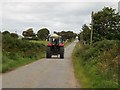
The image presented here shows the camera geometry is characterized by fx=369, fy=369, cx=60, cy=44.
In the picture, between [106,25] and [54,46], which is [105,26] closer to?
[106,25]

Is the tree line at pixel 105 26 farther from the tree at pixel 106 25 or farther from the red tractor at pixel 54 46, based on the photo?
the red tractor at pixel 54 46

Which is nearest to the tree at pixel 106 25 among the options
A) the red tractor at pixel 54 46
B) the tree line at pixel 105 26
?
the tree line at pixel 105 26

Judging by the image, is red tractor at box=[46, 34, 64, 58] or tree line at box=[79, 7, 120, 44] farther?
tree line at box=[79, 7, 120, 44]

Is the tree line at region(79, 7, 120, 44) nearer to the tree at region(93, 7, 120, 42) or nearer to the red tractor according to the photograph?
the tree at region(93, 7, 120, 42)

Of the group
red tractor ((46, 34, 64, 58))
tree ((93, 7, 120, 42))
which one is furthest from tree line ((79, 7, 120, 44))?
red tractor ((46, 34, 64, 58))

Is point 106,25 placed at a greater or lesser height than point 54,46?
greater

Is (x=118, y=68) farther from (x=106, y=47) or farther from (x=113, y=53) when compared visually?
(x=106, y=47)

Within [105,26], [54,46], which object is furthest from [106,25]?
[54,46]

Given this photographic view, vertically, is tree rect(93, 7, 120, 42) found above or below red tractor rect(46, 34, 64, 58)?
above

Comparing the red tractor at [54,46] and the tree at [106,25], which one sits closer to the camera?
the red tractor at [54,46]

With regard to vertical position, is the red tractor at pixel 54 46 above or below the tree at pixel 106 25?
below

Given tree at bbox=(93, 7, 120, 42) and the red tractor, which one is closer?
the red tractor

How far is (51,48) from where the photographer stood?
130 feet

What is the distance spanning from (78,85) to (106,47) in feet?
51.6
